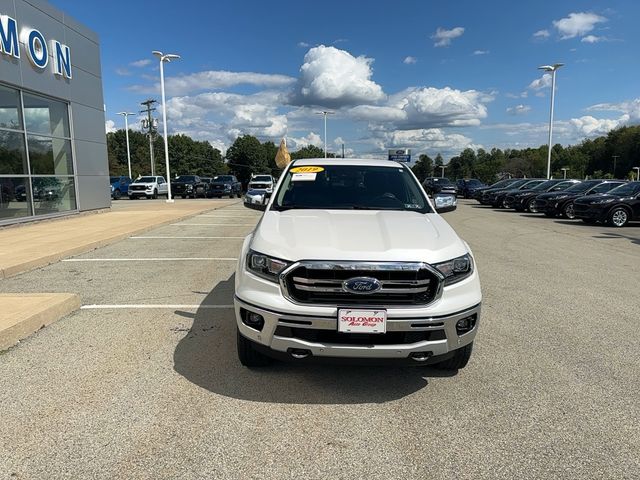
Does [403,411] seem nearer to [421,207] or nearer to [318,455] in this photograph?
[318,455]

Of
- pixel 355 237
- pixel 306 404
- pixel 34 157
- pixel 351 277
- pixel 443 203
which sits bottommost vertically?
pixel 306 404

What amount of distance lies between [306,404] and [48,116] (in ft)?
53.5

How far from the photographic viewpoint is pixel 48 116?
16.0 metres

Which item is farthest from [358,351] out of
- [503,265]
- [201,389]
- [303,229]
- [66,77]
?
[66,77]

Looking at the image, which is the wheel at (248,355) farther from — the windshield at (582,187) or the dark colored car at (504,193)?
the dark colored car at (504,193)

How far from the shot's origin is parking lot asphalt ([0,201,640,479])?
2752 millimetres

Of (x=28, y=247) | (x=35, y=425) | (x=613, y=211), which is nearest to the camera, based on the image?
(x=35, y=425)

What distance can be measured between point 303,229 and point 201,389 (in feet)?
4.77

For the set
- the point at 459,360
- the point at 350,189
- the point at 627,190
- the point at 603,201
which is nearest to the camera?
the point at 459,360

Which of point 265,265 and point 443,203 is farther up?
point 443,203

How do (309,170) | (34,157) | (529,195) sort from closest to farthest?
(309,170)
(34,157)
(529,195)

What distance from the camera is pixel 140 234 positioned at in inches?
521

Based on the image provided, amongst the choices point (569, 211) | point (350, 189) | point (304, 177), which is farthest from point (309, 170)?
point (569, 211)

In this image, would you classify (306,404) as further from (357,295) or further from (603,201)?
(603,201)
